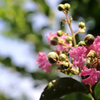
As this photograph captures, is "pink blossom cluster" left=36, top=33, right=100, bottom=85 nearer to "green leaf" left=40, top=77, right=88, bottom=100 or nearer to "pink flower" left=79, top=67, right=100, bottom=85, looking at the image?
"pink flower" left=79, top=67, right=100, bottom=85

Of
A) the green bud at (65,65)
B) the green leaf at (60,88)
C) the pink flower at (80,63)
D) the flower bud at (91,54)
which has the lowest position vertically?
the green leaf at (60,88)

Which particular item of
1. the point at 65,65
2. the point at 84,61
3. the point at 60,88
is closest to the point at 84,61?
the point at 84,61

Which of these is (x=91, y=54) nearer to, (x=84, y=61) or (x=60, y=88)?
(x=84, y=61)

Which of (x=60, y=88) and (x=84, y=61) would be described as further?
(x=60, y=88)

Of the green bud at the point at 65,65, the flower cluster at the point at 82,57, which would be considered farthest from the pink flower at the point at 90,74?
the green bud at the point at 65,65

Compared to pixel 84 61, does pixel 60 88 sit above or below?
below

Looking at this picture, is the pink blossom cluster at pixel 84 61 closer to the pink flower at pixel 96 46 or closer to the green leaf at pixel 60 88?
the pink flower at pixel 96 46

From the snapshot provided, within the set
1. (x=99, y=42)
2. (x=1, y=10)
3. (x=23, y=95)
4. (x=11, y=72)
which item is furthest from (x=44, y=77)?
(x=99, y=42)

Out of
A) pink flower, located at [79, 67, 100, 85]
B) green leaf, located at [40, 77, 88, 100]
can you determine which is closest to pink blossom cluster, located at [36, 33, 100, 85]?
pink flower, located at [79, 67, 100, 85]
